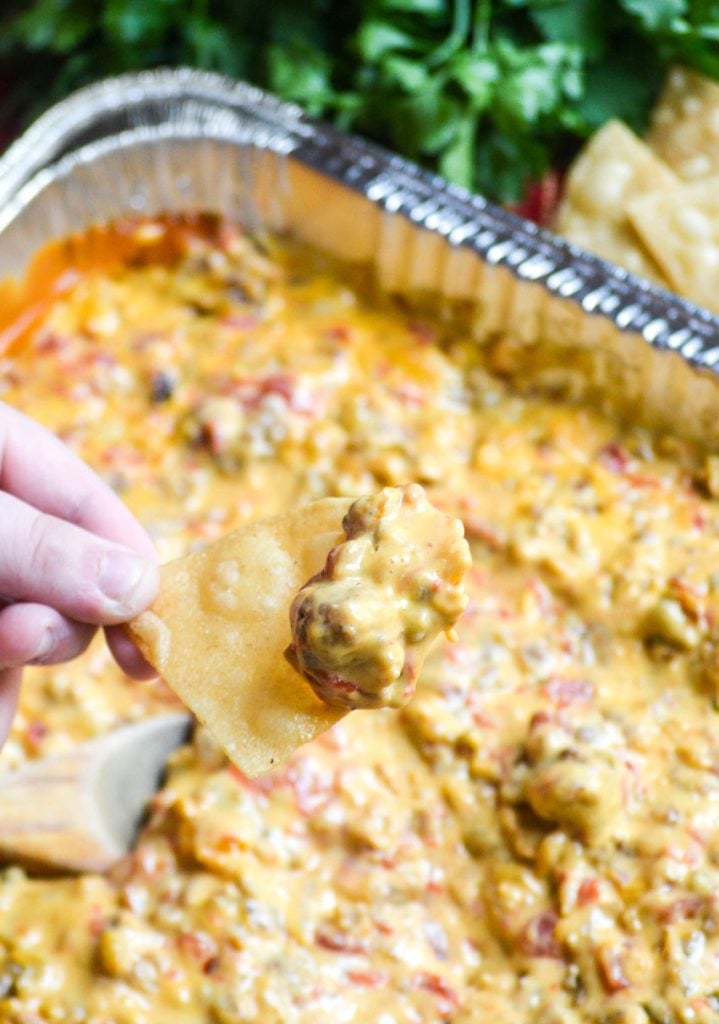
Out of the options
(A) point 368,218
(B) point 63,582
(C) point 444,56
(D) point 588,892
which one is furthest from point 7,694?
(C) point 444,56

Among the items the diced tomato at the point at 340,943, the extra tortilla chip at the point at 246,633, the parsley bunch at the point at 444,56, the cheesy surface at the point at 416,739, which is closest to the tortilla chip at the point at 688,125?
the parsley bunch at the point at 444,56

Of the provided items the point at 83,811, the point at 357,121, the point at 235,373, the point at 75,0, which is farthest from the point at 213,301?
the point at 83,811

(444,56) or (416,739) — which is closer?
(416,739)

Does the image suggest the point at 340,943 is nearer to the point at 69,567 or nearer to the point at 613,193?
the point at 69,567

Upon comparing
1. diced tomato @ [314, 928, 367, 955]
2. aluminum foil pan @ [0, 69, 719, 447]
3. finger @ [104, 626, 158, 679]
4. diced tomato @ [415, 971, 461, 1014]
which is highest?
aluminum foil pan @ [0, 69, 719, 447]

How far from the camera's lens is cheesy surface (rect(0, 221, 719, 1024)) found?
5.13 feet

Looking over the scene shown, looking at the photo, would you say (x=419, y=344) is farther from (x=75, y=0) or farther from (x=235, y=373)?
(x=75, y=0)

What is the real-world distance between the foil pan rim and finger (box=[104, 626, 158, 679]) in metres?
1.00

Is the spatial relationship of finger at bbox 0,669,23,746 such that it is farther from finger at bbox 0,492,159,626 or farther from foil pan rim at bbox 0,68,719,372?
foil pan rim at bbox 0,68,719,372

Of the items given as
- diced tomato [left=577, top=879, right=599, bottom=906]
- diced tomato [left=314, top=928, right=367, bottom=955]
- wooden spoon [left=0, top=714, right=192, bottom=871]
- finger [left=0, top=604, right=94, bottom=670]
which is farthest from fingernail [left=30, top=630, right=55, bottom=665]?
diced tomato [left=577, top=879, right=599, bottom=906]

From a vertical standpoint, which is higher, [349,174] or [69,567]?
→ [349,174]

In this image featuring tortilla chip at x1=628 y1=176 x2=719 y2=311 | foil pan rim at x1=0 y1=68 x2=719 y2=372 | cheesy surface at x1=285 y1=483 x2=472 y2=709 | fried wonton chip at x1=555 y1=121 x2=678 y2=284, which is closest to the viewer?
cheesy surface at x1=285 y1=483 x2=472 y2=709

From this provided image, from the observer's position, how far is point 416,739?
1.76m

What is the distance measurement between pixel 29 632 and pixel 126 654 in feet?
0.57
